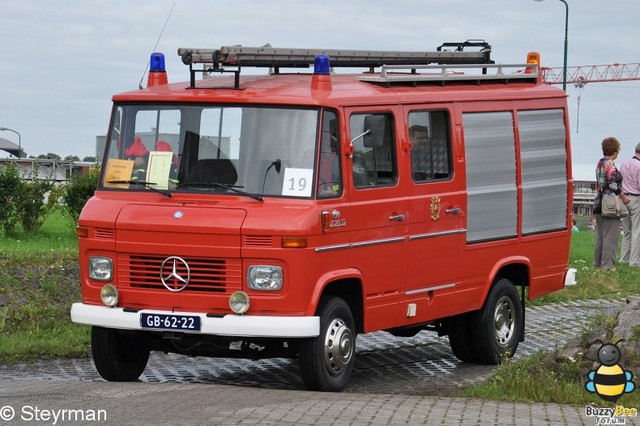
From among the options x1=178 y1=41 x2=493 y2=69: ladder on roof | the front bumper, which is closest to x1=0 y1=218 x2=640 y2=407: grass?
the front bumper

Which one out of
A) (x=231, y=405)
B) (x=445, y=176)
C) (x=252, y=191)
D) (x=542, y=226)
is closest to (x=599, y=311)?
(x=542, y=226)

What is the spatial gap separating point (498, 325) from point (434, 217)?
190cm

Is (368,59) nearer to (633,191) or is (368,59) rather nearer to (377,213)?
(377,213)

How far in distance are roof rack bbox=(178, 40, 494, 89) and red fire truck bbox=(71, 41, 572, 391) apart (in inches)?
1.0

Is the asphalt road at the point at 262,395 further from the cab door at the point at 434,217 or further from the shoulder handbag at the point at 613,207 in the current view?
the shoulder handbag at the point at 613,207

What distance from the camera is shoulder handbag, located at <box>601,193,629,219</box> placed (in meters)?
23.4

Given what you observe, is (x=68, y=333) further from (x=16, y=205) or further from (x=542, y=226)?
(x=16, y=205)

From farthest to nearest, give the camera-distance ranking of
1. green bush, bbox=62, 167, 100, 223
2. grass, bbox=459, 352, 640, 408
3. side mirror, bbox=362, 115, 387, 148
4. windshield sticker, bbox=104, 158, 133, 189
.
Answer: green bush, bbox=62, 167, 100, 223 < side mirror, bbox=362, 115, 387, 148 < windshield sticker, bbox=104, 158, 133, 189 < grass, bbox=459, 352, 640, 408

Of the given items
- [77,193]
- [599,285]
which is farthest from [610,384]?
[77,193]

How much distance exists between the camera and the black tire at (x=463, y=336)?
1463 centimetres

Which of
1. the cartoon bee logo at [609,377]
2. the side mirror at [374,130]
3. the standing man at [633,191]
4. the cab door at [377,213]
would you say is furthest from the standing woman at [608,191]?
the cartoon bee logo at [609,377]

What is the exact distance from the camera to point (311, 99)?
39.4ft

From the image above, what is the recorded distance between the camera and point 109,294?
12.0 meters

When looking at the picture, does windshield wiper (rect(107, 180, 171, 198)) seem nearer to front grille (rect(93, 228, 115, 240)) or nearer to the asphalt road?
front grille (rect(93, 228, 115, 240))
